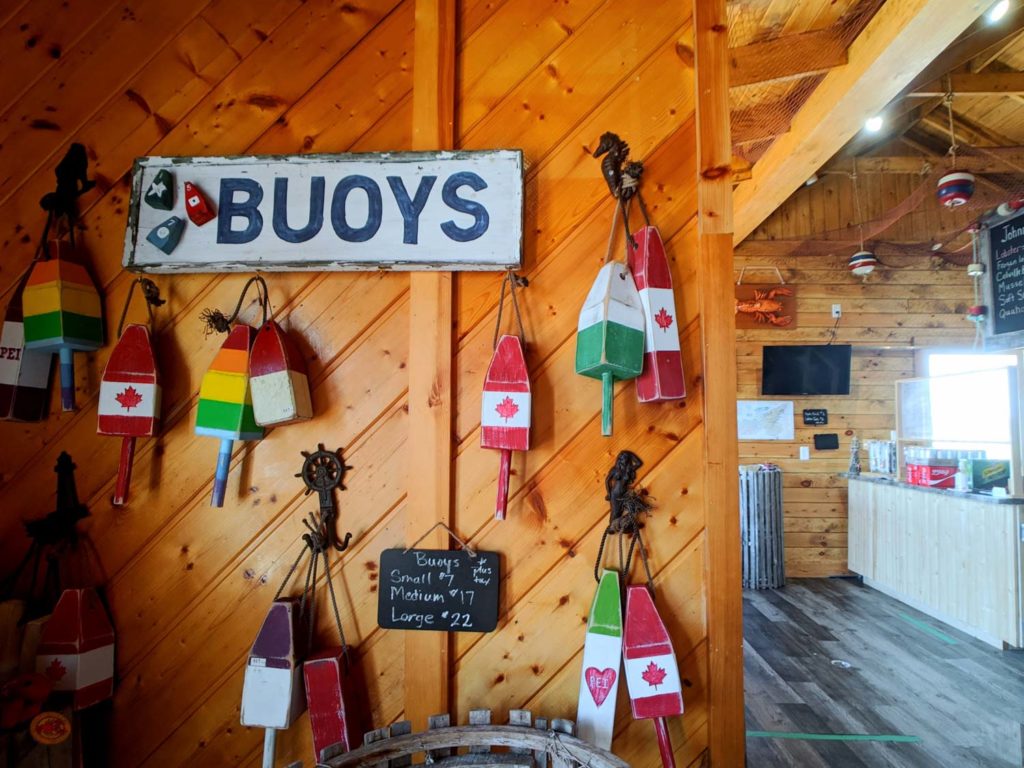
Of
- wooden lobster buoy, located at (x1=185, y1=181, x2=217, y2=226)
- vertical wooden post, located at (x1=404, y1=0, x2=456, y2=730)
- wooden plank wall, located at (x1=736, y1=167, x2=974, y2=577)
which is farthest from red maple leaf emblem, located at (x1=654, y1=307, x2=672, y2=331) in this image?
wooden plank wall, located at (x1=736, y1=167, x2=974, y2=577)

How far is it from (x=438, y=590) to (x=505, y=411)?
42 centimetres

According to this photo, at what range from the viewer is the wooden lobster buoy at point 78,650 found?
1088 mm

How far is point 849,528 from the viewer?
4.64m

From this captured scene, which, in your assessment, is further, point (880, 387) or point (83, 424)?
point (880, 387)

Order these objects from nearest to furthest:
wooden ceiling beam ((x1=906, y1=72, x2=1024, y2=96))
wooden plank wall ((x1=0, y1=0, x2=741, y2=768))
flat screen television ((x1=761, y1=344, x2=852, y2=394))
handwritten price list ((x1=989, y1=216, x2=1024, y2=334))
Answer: wooden plank wall ((x1=0, y1=0, x2=741, y2=768)), wooden ceiling beam ((x1=906, y1=72, x2=1024, y2=96)), handwritten price list ((x1=989, y1=216, x2=1024, y2=334)), flat screen television ((x1=761, y1=344, x2=852, y2=394))

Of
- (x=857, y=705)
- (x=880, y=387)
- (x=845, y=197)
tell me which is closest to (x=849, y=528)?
(x=880, y=387)

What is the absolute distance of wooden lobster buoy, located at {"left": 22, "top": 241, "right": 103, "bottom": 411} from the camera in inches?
45.2

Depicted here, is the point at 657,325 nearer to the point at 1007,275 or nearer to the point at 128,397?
the point at 128,397

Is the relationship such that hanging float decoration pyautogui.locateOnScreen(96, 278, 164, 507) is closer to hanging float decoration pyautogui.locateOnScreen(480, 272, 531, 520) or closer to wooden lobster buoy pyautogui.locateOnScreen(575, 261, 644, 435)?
hanging float decoration pyautogui.locateOnScreen(480, 272, 531, 520)

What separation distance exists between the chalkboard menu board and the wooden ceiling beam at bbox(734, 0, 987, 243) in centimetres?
245

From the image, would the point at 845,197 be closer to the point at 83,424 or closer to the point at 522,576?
the point at 522,576

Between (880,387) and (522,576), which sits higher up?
(880,387)

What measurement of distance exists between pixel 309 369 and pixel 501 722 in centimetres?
90

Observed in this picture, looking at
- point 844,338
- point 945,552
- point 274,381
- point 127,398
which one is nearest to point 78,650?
point 127,398
